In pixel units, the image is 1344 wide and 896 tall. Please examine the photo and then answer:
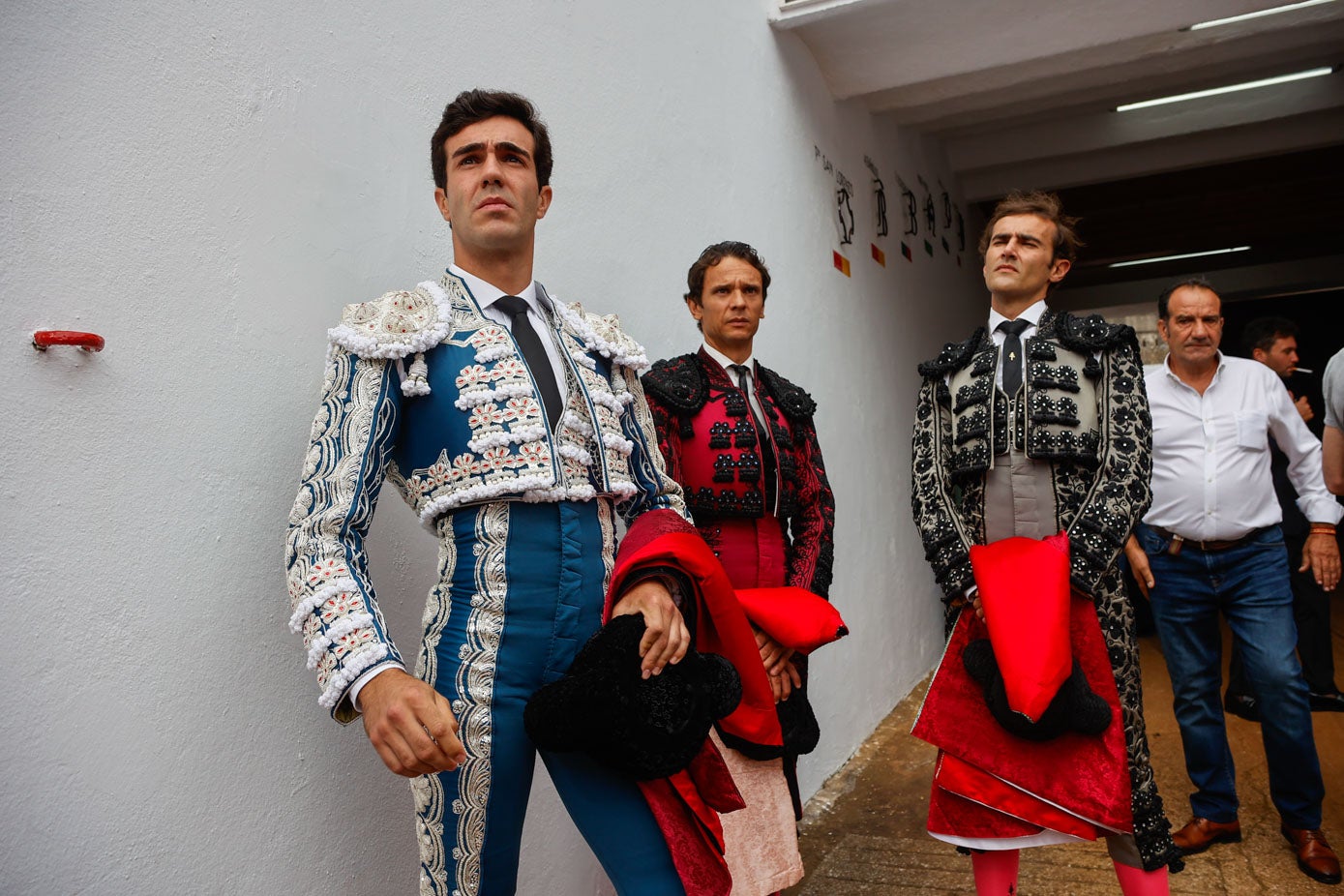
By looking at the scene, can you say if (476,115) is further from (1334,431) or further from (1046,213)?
(1334,431)

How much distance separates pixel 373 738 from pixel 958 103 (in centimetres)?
→ 579

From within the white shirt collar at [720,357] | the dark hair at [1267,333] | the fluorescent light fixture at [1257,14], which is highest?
the fluorescent light fixture at [1257,14]

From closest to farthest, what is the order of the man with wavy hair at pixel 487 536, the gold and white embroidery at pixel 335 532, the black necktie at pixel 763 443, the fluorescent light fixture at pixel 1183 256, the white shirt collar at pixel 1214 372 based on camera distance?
the gold and white embroidery at pixel 335 532
the man with wavy hair at pixel 487 536
the black necktie at pixel 763 443
the white shirt collar at pixel 1214 372
the fluorescent light fixture at pixel 1183 256

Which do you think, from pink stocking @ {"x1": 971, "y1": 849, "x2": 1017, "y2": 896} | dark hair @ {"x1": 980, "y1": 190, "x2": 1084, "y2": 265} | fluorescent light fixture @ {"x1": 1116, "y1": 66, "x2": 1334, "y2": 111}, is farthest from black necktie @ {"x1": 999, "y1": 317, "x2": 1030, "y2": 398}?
fluorescent light fixture @ {"x1": 1116, "y1": 66, "x2": 1334, "y2": 111}

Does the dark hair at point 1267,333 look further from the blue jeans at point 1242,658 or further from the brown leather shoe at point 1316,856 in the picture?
the brown leather shoe at point 1316,856

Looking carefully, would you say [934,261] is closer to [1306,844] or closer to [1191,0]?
[1191,0]

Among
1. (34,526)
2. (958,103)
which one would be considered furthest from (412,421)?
(958,103)

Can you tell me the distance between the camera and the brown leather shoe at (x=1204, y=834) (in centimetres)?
316

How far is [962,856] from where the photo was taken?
3.23 m

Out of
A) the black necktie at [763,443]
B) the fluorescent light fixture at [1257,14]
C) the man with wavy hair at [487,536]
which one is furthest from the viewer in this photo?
the fluorescent light fixture at [1257,14]

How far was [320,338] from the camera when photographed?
1.86m

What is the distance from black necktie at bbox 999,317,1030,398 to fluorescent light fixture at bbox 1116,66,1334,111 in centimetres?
496

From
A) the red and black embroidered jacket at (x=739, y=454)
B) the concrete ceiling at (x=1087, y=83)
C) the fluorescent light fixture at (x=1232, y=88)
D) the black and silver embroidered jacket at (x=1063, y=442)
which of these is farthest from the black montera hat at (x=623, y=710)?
the fluorescent light fixture at (x=1232, y=88)

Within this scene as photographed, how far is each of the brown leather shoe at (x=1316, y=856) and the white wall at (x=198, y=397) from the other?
2.13 meters
